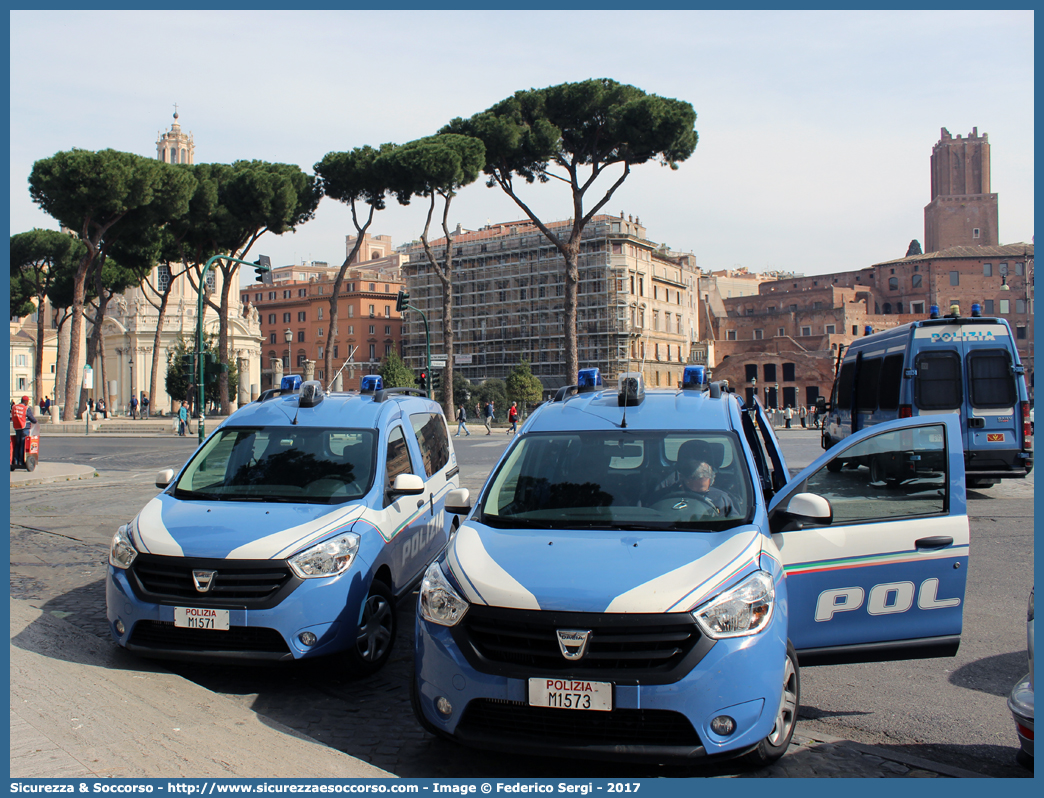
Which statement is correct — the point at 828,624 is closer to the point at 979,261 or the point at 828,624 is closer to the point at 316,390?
the point at 316,390

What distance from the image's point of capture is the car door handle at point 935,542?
166 inches

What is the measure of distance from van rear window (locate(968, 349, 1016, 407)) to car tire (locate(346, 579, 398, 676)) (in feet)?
34.2

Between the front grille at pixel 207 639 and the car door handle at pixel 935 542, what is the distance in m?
3.33

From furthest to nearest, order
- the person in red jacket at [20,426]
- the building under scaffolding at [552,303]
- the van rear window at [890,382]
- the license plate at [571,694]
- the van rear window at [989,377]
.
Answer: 1. the building under scaffolding at [552,303]
2. the person in red jacket at [20,426]
3. the van rear window at [890,382]
4. the van rear window at [989,377]
5. the license plate at [571,694]

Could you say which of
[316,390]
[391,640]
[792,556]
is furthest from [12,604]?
[792,556]

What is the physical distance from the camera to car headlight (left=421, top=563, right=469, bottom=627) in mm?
3611

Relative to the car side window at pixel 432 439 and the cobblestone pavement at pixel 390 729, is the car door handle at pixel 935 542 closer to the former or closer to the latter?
the cobblestone pavement at pixel 390 729

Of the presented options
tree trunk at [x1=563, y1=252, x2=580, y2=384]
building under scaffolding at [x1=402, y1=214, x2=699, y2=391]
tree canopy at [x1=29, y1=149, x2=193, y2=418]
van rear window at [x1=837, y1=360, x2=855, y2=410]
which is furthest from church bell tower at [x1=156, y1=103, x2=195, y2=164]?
van rear window at [x1=837, y1=360, x2=855, y2=410]

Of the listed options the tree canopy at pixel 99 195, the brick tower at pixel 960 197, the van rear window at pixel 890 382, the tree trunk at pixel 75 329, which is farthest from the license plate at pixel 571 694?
the brick tower at pixel 960 197

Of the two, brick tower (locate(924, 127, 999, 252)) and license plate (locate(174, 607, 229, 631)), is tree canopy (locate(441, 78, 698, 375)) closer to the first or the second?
license plate (locate(174, 607, 229, 631))

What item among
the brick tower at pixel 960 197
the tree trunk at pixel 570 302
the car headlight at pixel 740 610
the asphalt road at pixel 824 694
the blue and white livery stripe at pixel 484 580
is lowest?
the asphalt road at pixel 824 694

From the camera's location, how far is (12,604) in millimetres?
6430

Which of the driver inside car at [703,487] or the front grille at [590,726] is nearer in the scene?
the front grille at [590,726]

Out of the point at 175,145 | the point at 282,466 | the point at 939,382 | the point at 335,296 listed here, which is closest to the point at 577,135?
the point at 335,296
